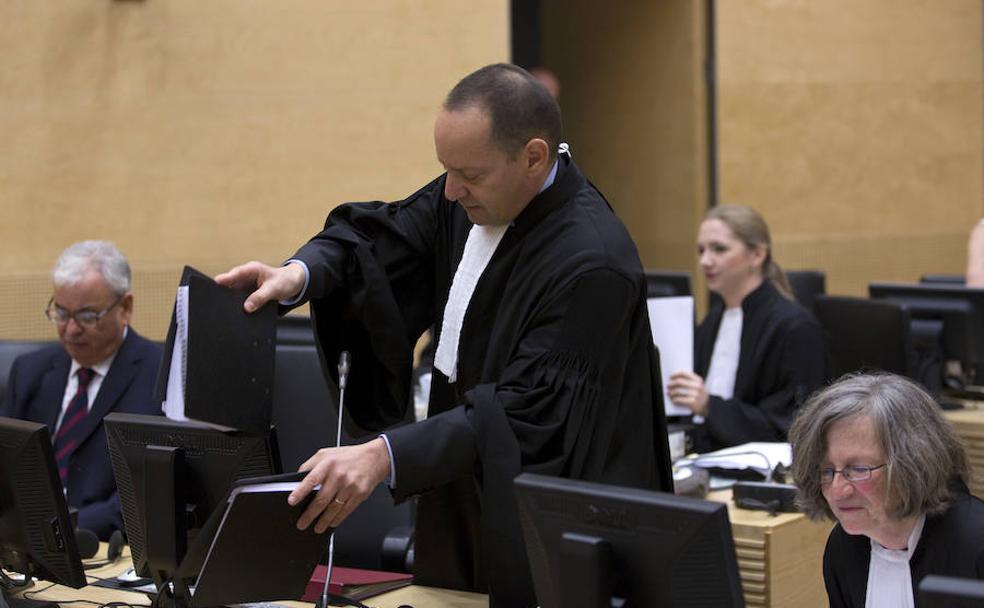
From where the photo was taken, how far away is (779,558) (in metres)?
3.46

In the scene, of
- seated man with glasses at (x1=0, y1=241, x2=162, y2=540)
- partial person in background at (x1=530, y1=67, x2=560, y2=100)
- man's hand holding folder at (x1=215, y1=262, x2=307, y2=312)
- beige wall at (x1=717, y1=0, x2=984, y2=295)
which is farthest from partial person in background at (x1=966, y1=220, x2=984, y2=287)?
man's hand holding folder at (x1=215, y1=262, x2=307, y2=312)

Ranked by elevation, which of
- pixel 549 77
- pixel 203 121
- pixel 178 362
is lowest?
pixel 178 362

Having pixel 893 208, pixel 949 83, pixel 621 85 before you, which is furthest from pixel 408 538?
pixel 949 83

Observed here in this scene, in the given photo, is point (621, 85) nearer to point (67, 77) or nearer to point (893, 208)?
point (893, 208)

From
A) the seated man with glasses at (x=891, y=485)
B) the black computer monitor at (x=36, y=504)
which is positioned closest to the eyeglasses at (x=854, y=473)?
the seated man with glasses at (x=891, y=485)

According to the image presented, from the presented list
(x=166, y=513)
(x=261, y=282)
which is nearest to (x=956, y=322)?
(x=261, y=282)

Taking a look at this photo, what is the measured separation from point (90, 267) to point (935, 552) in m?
2.60

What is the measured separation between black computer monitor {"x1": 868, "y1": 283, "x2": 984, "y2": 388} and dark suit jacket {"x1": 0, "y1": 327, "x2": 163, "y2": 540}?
2943 millimetres

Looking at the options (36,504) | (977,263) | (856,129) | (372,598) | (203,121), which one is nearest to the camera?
(36,504)

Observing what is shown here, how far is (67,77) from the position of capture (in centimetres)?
674

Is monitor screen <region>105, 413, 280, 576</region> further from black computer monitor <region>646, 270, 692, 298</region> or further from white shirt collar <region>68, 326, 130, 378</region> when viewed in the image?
black computer monitor <region>646, 270, 692, 298</region>

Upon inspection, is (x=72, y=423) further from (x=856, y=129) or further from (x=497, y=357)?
(x=856, y=129)

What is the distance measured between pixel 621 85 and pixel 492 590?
23.8ft

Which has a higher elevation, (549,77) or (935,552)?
(549,77)
